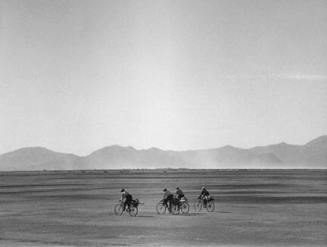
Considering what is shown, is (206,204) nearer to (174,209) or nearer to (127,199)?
(174,209)

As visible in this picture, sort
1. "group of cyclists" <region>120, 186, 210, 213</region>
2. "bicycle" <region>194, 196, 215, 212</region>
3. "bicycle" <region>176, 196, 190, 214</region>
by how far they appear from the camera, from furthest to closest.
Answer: "bicycle" <region>194, 196, 215, 212</region>, "bicycle" <region>176, 196, 190, 214</region>, "group of cyclists" <region>120, 186, 210, 213</region>

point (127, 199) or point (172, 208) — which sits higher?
point (127, 199)

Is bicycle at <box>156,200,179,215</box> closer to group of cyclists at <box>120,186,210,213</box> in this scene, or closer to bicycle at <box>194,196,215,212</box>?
group of cyclists at <box>120,186,210,213</box>

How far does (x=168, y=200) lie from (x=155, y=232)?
11.6m

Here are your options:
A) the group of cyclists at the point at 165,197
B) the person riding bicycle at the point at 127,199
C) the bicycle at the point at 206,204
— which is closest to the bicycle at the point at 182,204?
the group of cyclists at the point at 165,197

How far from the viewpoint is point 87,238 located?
2509 cm

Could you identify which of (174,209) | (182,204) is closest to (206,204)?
(182,204)

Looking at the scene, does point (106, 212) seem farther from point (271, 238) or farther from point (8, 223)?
point (271, 238)

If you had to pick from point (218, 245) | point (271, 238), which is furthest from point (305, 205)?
point (218, 245)

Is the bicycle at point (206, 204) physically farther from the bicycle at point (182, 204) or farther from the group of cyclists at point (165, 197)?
the group of cyclists at point (165, 197)

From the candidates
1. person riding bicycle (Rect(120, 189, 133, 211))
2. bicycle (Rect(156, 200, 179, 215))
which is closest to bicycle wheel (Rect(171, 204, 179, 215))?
bicycle (Rect(156, 200, 179, 215))

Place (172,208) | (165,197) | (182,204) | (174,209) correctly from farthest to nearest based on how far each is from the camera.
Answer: (172,208) → (182,204) → (174,209) → (165,197)

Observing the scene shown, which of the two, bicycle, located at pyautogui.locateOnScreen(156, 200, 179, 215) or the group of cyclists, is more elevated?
the group of cyclists

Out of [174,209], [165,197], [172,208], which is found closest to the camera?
[165,197]
